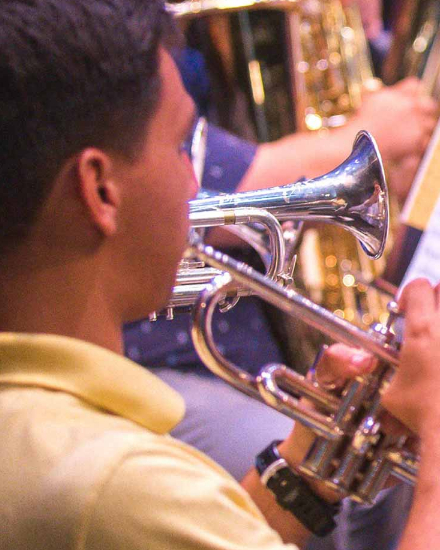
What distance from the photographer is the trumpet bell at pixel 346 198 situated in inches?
28.0

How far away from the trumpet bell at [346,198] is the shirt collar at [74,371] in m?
0.21

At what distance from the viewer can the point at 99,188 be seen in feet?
1.78

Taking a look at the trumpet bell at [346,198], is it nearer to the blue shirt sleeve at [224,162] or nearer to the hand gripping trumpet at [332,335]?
the hand gripping trumpet at [332,335]

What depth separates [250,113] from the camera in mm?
1435

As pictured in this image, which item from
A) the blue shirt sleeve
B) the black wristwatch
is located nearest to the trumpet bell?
the black wristwatch

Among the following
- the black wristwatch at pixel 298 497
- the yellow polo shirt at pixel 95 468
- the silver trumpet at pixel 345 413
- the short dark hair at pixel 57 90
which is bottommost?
the black wristwatch at pixel 298 497

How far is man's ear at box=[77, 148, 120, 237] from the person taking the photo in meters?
0.53

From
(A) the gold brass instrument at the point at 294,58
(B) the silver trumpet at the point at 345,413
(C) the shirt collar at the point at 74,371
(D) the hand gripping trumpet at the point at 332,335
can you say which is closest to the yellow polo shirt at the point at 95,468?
(C) the shirt collar at the point at 74,371

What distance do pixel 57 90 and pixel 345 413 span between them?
1.54 ft

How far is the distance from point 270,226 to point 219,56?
777 millimetres

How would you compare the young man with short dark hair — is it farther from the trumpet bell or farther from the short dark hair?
the trumpet bell

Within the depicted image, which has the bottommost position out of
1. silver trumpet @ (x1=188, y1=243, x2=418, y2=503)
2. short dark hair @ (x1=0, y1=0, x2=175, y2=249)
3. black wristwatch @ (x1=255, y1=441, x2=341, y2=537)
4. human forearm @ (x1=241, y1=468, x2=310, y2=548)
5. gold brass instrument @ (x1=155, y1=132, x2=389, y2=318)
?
human forearm @ (x1=241, y1=468, x2=310, y2=548)

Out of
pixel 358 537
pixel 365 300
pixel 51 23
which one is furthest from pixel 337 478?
pixel 365 300

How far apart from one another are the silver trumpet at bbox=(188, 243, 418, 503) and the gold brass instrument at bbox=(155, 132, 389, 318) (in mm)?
60
